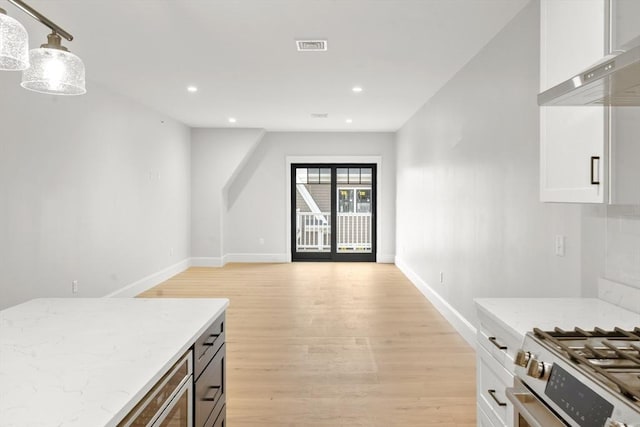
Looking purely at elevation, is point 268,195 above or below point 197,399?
above

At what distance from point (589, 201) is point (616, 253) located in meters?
0.49

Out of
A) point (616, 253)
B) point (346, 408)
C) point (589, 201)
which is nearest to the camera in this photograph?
point (589, 201)

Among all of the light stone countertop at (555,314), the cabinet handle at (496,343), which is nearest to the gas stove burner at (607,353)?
the light stone countertop at (555,314)

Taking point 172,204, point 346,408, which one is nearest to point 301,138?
point 172,204

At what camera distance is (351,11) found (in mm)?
2910

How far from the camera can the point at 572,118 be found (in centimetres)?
176

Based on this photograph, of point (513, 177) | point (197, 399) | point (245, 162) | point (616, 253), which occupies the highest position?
point (245, 162)

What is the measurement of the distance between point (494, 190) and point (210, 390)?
261cm

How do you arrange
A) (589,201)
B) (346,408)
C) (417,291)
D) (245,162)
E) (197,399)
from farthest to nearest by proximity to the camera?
1. (245,162)
2. (417,291)
3. (346,408)
4. (589,201)
5. (197,399)

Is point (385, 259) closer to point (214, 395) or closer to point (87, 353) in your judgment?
point (214, 395)

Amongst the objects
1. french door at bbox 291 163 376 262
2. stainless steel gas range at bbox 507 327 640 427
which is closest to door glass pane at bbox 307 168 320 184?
french door at bbox 291 163 376 262

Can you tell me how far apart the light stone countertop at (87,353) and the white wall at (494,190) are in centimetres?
199

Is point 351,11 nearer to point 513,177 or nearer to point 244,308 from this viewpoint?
point 513,177

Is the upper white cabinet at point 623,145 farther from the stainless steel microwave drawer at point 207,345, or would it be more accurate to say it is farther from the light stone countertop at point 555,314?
the stainless steel microwave drawer at point 207,345
